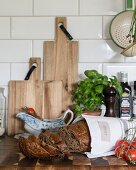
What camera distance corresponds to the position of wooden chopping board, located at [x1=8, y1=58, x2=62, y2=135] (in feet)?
4.21

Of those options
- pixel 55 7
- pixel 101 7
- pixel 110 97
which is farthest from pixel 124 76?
pixel 55 7

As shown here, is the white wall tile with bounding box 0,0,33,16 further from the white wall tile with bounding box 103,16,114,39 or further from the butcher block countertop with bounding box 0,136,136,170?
the butcher block countertop with bounding box 0,136,136,170

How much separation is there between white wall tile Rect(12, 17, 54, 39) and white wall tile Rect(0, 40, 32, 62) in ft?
0.12

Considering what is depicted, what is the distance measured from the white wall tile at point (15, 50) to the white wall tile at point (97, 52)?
1.04 feet

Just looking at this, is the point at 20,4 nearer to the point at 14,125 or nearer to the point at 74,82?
the point at 74,82

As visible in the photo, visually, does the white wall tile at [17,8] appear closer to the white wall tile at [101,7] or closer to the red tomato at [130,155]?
the white wall tile at [101,7]

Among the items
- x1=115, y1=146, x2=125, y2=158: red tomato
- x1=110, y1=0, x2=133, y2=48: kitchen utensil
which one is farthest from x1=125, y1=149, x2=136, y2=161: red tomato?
x1=110, y1=0, x2=133, y2=48: kitchen utensil

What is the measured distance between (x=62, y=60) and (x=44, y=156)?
65 cm

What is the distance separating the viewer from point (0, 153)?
2.96ft

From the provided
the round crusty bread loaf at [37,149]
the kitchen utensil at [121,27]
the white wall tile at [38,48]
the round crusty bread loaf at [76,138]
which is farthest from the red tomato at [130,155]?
the white wall tile at [38,48]

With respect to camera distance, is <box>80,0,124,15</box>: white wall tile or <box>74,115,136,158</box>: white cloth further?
<box>80,0,124,15</box>: white wall tile

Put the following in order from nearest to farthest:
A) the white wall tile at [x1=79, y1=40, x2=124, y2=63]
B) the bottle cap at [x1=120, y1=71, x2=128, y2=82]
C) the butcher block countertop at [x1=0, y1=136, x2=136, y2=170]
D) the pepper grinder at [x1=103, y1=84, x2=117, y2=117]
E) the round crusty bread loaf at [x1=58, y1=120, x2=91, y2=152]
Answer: the butcher block countertop at [x1=0, y1=136, x2=136, y2=170], the round crusty bread loaf at [x1=58, y1=120, x2=91, y2=152], the pepper grinder at [x1=103, y1=84, x2=117, y2=117], the bottle cap at [x1=120, y1=71, x2=128, y2=82], the white wall tile at [x1=79, y1=40, x2=124, y2=63]

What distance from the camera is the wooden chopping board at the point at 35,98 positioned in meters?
1.28

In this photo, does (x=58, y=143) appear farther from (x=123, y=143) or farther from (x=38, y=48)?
(x=38, y=48)
